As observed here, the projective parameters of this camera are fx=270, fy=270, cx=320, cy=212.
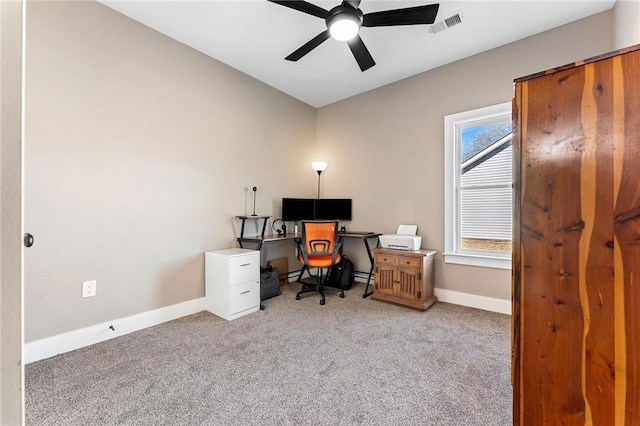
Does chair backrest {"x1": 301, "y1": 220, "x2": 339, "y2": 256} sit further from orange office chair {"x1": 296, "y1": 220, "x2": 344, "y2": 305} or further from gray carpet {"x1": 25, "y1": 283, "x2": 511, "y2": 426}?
gray carpet {"x1": 25, "y1": 283, "x2": 511, "y2": 426}

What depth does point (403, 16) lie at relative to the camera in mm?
1986

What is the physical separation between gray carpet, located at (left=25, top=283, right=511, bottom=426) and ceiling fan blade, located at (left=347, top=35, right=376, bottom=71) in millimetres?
2451

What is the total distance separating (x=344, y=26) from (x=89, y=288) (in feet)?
9.37

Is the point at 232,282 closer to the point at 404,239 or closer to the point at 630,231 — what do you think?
the point at 404,239

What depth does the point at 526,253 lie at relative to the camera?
100 cm

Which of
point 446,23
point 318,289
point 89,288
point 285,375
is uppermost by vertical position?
point 446,23

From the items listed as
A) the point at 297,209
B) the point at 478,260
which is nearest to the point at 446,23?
the point at 478,260

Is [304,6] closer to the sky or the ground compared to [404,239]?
closer to the sky

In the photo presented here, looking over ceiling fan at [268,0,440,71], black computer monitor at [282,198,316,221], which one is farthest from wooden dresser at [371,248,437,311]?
ceiling fan at [268,0,440,71]

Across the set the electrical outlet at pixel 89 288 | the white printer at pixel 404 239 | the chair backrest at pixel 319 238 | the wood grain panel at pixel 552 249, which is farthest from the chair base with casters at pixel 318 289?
the wood grain panel at pixel 552 249

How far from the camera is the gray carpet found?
1421mm

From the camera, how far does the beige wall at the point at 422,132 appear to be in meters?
2.56

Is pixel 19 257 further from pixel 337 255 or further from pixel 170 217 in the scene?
pixel 337 255

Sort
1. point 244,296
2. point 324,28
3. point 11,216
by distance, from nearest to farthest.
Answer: point 11,216 < point 324,28 < point 244,296
